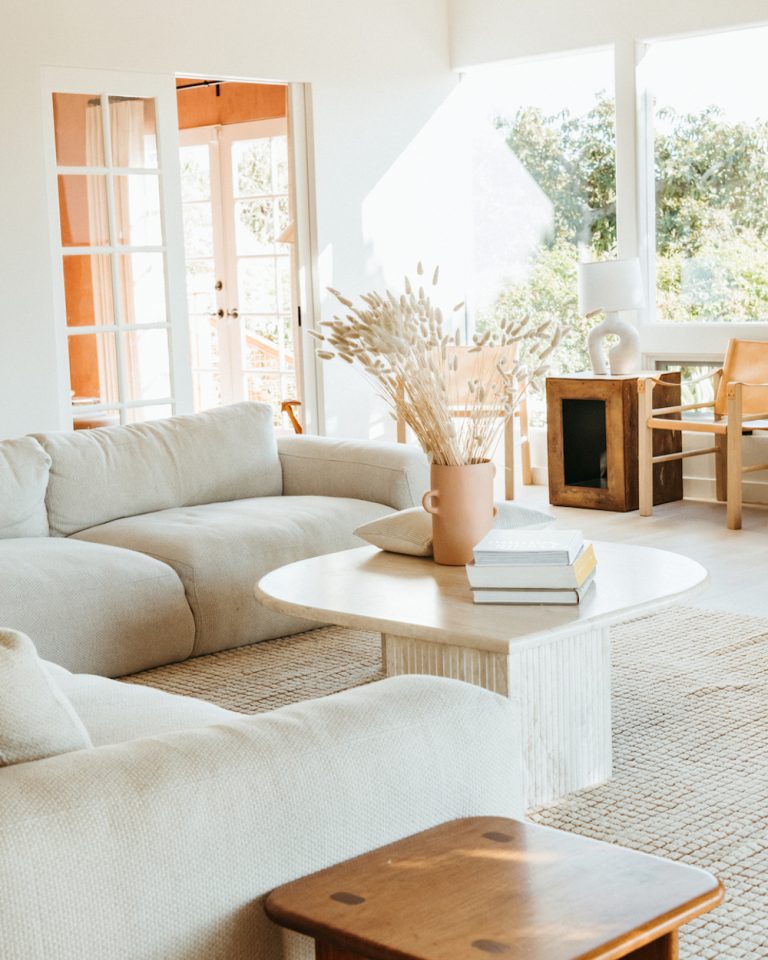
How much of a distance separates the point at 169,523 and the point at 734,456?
275cm

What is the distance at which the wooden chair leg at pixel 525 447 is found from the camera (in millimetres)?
7398

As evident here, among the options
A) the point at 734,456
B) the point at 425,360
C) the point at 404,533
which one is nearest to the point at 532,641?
the point at 425,360

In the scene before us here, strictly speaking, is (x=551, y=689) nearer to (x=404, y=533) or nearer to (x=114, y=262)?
(x=404, y=533)

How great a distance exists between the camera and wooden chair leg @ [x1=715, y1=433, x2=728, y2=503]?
661 centimetres

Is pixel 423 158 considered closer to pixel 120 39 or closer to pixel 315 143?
pixel 315 143

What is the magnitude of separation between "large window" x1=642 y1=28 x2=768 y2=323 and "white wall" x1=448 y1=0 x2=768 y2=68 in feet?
0.37

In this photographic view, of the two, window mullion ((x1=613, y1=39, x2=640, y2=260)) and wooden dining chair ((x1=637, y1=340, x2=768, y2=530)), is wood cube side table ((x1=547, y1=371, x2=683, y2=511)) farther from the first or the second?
window mullion ((x1=613, y1=39, x2=640, y2=260))

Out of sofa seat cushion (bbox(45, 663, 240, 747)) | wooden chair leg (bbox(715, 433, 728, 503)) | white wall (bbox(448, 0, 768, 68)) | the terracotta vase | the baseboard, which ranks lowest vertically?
the baseboard

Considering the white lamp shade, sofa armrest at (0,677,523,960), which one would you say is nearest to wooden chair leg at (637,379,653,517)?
the white lamp shade

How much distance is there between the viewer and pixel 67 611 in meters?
3.76

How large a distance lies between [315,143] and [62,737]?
5.75 meters

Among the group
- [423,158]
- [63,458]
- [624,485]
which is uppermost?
[423,158]

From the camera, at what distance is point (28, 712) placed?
5.26 ft

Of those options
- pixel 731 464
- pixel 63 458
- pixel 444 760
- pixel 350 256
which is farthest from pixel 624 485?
pixel 444 760
